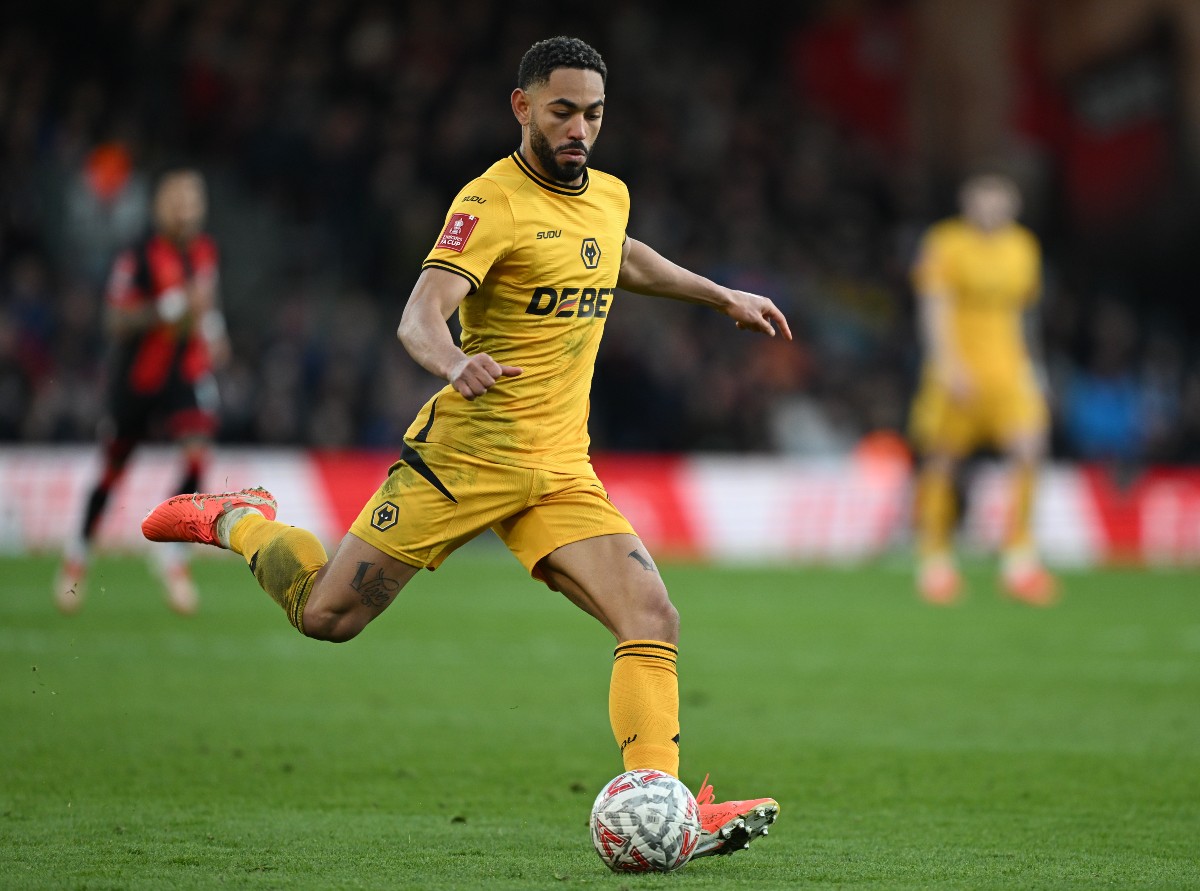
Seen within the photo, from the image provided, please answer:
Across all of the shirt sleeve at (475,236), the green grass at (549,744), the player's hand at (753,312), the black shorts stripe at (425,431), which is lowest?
the green grass at (549,744)

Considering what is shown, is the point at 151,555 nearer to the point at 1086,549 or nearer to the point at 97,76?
the point at 97,76

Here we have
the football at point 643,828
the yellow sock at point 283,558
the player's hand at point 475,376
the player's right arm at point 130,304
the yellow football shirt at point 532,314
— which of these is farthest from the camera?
the player's right arm at point 130,304

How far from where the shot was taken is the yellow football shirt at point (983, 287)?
1312cm

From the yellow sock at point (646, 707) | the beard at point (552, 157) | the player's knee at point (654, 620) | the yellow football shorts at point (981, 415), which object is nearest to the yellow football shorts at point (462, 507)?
the player's knee at point (654, 620)

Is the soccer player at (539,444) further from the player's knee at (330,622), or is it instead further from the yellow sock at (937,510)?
the yellow sock at (937,510)

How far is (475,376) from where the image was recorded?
457cm

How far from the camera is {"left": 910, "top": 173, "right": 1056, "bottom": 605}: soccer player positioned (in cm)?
1297

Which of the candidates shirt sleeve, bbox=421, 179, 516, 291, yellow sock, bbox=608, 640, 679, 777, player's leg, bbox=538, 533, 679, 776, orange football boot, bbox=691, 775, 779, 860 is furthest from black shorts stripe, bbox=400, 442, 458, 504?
orange football boot, bbox=691, 775, 779, 860

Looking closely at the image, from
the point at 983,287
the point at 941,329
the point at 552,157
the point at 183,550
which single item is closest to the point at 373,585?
the point at 552,157

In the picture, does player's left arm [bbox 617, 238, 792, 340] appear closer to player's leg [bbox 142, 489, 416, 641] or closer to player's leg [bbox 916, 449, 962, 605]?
player's leg [bbox 142, 489, 416, 641]

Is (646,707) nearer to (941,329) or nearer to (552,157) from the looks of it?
(552,157)

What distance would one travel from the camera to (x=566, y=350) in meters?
5.32

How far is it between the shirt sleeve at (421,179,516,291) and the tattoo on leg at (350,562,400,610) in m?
0.93

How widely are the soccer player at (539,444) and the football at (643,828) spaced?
18 centimetres
